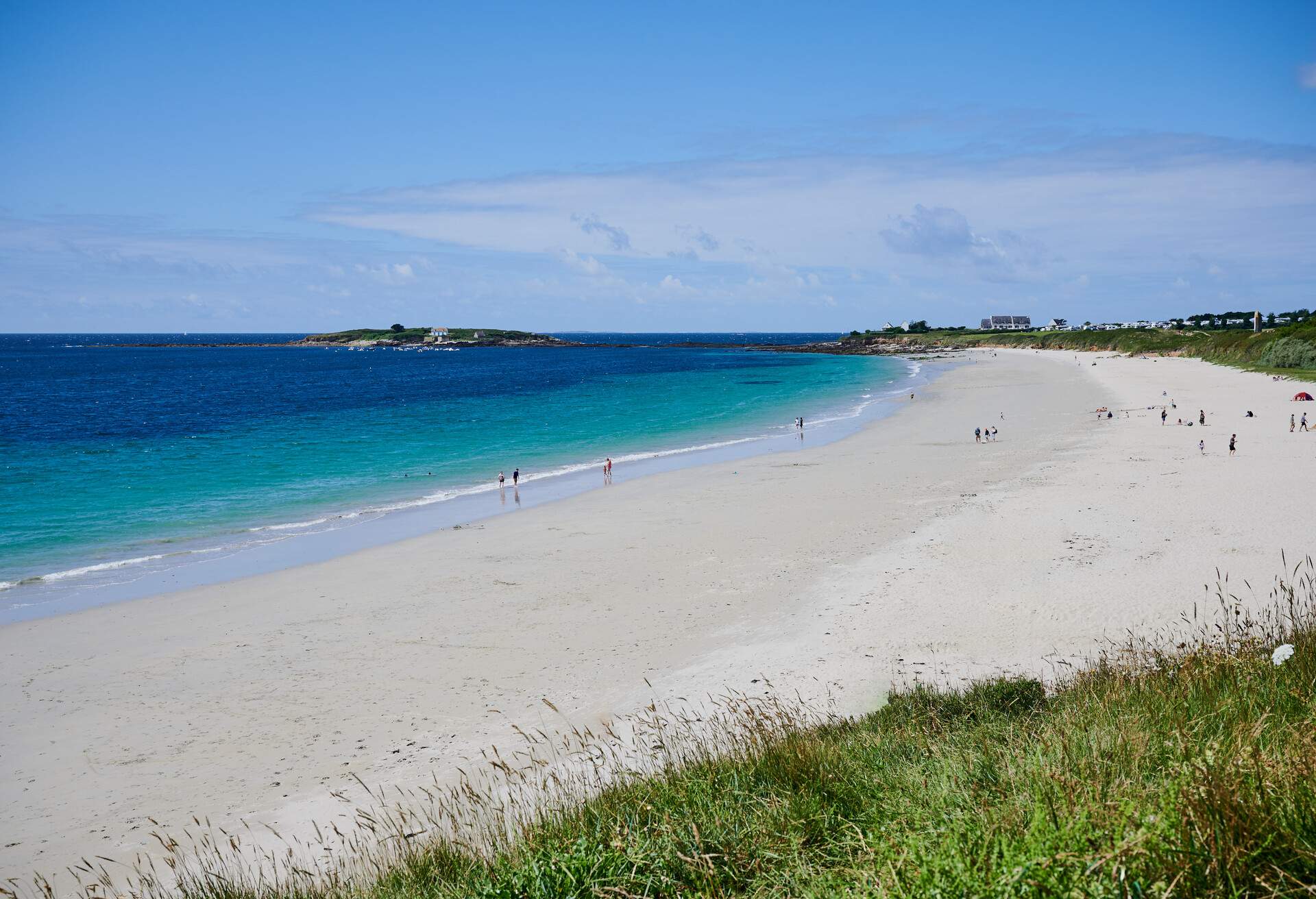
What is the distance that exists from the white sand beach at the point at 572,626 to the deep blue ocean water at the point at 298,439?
6780 millimetres

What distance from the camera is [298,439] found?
43.8 meters

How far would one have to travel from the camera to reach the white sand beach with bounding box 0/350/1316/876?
9883mm

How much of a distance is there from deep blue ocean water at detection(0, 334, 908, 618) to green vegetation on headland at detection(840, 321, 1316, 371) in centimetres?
2789

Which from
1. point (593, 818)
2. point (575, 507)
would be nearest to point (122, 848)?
point (593, 818)

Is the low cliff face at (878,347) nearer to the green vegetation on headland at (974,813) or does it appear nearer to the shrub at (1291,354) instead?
the shrub at (1291,354)

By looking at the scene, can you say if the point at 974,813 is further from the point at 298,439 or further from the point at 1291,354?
the point at 1291,354

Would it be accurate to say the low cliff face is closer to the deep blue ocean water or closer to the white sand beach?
the deep blue ocean water

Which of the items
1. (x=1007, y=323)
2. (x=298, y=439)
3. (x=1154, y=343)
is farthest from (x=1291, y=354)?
(x=1007, y=323)

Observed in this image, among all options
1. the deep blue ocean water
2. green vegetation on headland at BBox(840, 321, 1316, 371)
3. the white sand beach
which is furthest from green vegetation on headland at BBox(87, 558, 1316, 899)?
green vegetation on headland at BBox(840, 321, 1316, 371)

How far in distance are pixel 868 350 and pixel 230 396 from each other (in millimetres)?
114547

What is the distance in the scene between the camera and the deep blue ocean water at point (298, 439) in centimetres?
2394

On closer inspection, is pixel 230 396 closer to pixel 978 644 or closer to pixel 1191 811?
pixel 978 644

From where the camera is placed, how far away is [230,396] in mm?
72375

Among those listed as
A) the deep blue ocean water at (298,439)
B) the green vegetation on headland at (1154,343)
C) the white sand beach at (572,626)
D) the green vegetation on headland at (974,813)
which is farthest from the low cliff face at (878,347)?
the green vegetation on headland at (974,813)
